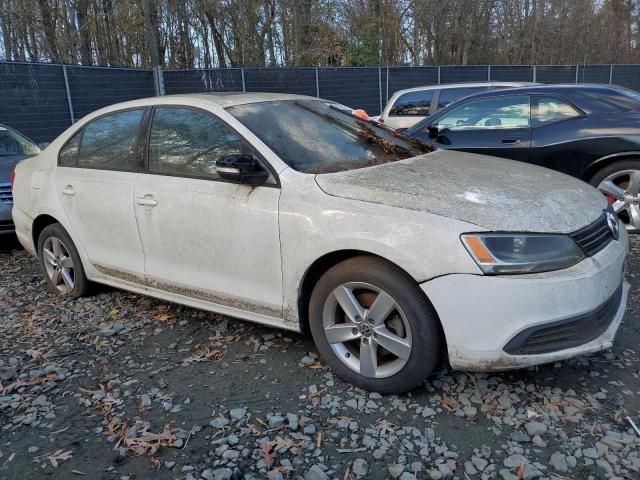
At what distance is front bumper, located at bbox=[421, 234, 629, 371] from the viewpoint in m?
2.50

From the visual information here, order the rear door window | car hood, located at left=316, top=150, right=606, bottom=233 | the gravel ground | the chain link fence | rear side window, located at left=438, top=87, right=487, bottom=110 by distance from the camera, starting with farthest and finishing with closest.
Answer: the chain link fence → rear side window, located at left=438, top=87, right=487, bottom=110 → the rear door window → car hood, located at left=316, top=150, right=606, bottom=233 → the gravel ground

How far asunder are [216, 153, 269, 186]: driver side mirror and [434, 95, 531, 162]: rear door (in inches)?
143

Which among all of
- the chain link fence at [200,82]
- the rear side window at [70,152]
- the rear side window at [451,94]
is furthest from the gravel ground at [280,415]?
the chain link fence at [200,82]

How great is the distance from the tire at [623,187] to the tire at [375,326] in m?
3.60

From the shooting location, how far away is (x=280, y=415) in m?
2.80

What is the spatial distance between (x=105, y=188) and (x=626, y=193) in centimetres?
482

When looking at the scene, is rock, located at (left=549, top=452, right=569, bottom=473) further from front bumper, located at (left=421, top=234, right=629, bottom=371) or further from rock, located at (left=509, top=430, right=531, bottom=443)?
front bumper, located at (left=421, top=234, right=629, bottom=371)

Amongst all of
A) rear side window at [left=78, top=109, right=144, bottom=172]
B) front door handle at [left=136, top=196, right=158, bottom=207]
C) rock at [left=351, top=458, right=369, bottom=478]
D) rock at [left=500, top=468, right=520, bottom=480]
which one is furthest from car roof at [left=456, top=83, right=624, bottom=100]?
rock at [left=351, top=458, right=369, bottom=478]

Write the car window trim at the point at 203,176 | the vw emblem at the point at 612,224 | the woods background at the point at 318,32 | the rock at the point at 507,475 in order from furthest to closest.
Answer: the woods background at the point at 318,32
the car window trim at the point at 203,176
the vw emblem at the point at 612,224
the rock at the point at 507,475

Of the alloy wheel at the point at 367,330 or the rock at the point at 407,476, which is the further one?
the alloy wheel at the point at 367,330

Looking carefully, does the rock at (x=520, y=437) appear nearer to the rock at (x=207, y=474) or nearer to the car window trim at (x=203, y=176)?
the rock at (x=207, y=474)

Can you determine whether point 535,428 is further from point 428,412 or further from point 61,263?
point 61,263

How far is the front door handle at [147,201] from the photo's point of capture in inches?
144

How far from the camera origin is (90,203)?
4.09 metres
